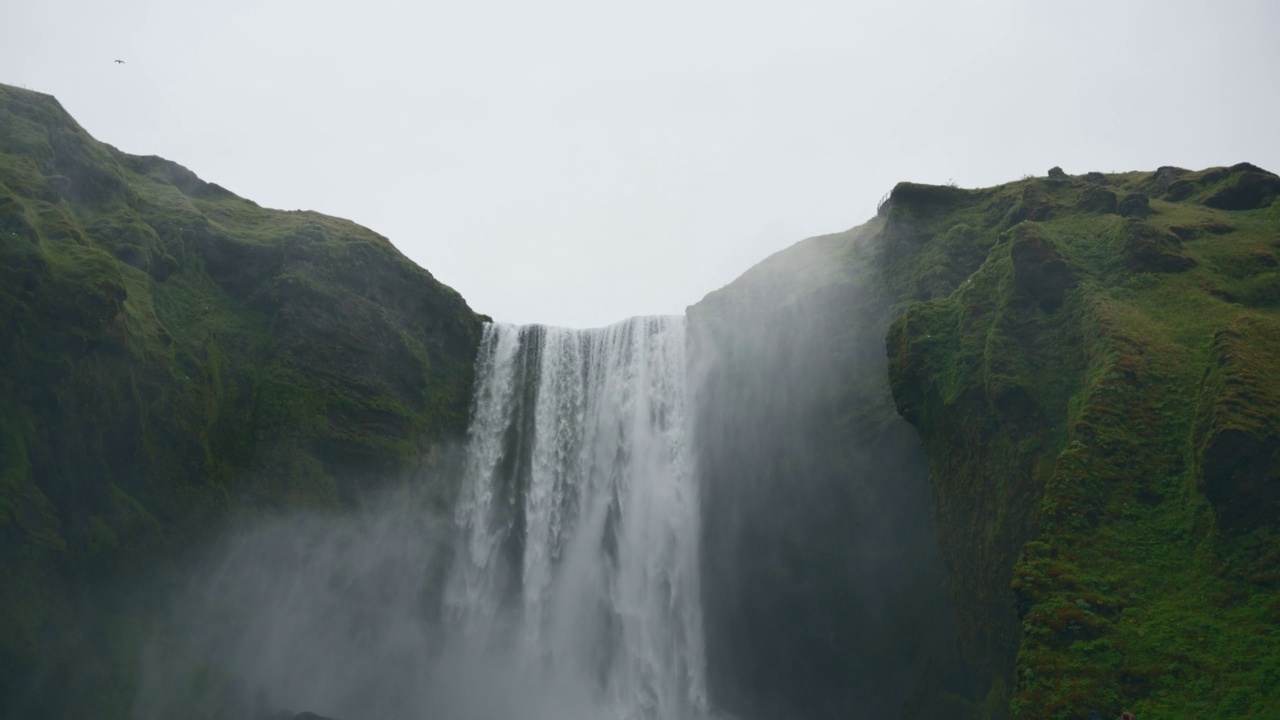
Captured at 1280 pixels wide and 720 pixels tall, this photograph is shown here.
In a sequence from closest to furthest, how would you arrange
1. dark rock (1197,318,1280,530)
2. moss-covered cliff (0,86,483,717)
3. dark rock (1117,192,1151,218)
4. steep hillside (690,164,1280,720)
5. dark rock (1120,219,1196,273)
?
steep hillside (690,164,1280,720) → dark rock (1197,318,1280,530) → dark rock (1120,219,1196,273) → moss-covered cliff (0,86,483,717) → dark rock (1117,192,1151,218)

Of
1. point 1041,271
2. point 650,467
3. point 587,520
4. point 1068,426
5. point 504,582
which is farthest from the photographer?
point 650,467

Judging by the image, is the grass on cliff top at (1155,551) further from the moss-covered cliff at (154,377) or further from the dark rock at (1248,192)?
the moss-covered cliff at (154,377)

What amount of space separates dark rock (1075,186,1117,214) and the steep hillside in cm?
9

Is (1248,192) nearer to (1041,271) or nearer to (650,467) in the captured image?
(1041,271)

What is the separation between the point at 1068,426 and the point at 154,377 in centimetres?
2422

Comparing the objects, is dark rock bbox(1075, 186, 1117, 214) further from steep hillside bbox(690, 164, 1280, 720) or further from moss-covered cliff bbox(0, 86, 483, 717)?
moss-covered cliff bbox(0, 86, 483, 717)

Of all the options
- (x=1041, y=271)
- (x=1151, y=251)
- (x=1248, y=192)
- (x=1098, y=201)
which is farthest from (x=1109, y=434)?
(x=1248, y=192)

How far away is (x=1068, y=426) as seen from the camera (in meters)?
17.9

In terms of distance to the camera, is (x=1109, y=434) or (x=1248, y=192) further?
(x=1248, y=192)

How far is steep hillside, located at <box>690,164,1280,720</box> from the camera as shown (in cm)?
1305

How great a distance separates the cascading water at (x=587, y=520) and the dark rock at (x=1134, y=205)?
16.9 m

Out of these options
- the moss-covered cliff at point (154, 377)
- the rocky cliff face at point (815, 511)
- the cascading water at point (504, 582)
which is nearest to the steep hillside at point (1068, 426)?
the rocky cliff face at point (815, 511)

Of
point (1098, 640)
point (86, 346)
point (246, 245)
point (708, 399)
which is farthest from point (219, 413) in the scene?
point (1098, 640)

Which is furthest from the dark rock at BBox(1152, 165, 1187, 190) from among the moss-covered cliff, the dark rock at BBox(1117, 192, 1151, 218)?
the moss-covered cliff
